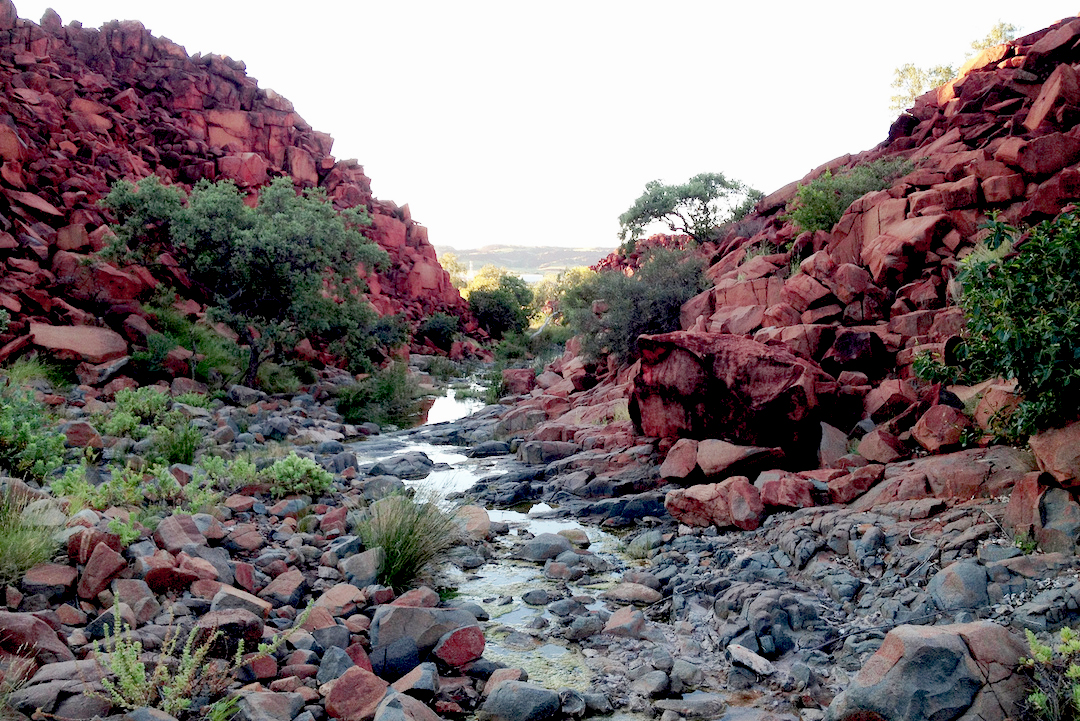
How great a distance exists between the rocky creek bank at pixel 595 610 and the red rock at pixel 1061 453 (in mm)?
195

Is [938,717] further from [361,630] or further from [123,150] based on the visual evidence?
[123,150]

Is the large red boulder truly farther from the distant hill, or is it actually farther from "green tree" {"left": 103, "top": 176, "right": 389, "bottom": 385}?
the distant hill

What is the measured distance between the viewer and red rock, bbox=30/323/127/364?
43.0ft

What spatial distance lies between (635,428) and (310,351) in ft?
43.0

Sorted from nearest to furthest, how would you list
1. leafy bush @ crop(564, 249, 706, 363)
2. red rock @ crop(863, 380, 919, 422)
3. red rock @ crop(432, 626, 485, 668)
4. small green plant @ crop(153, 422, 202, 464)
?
red rock @ crop(432, 626, 485, 668), red rock @ crop(863, 380, 919, 422), small green plant @ crop(153, 422, 202, 464), leafy bush @ crop(564, 249, 706, 363)

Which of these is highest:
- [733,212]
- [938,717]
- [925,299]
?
[733,212]

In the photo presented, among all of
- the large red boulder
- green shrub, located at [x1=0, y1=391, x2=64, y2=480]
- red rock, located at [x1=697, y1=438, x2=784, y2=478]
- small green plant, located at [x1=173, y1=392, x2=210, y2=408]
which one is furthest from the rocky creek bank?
small green plant, located at [x1=173, y1=392, x2=210, y2=408]

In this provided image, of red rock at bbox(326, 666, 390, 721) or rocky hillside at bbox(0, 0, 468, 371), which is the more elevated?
rocky hillside at bbox(0, 0, 468, 371)

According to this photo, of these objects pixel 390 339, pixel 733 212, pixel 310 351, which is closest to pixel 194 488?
pixel 310 351

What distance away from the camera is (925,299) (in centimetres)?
970

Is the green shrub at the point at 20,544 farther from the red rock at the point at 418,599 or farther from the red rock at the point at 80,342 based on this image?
the red rock at the point at 80,342

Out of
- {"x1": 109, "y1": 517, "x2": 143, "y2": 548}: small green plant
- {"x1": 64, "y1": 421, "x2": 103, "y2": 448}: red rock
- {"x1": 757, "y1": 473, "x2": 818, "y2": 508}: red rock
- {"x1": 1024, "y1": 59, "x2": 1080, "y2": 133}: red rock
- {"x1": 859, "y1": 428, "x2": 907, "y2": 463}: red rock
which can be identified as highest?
{"x1": 1024, "y1": 59, "x2": 1080, "y2": 133}: red rock

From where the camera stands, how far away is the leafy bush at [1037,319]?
16.1ft

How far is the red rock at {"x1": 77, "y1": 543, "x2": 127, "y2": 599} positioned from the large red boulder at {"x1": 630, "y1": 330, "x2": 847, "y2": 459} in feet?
22.4
